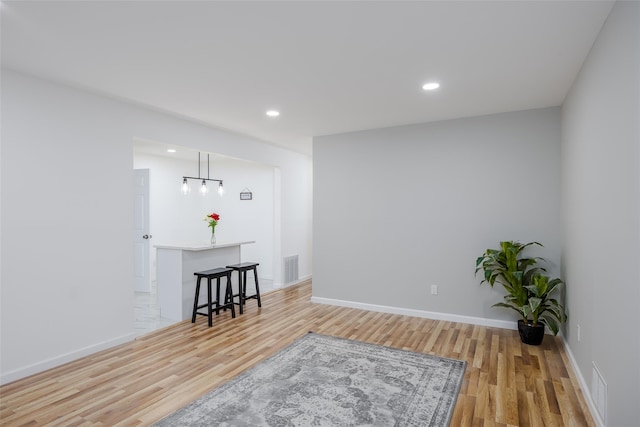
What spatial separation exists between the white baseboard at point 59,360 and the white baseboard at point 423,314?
2.73m

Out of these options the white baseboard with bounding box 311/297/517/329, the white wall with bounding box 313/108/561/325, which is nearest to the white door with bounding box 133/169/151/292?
the white wall with bounding box 313/108/561/325

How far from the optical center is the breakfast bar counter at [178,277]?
15.1 feet

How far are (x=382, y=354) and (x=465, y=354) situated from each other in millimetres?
819

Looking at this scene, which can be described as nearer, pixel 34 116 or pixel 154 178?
pixel 34 116

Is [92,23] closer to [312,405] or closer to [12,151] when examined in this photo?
[12,151]

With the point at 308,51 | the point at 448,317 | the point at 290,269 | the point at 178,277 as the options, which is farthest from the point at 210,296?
the point at 308,51

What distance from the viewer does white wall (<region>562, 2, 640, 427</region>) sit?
5.78 feet

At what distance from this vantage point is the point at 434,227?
4680mm

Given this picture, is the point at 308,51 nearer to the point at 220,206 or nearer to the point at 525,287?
the point at 525,287

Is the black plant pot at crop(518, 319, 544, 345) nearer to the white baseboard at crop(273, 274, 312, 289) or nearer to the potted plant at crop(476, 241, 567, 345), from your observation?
the potted plant at crop(476, 241, 567, 345)

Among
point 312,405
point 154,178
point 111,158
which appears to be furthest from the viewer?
point 154,178

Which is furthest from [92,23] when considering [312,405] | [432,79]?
[312,405]

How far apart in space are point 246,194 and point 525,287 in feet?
17.6

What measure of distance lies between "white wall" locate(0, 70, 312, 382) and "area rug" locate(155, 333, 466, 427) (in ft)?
5.50
